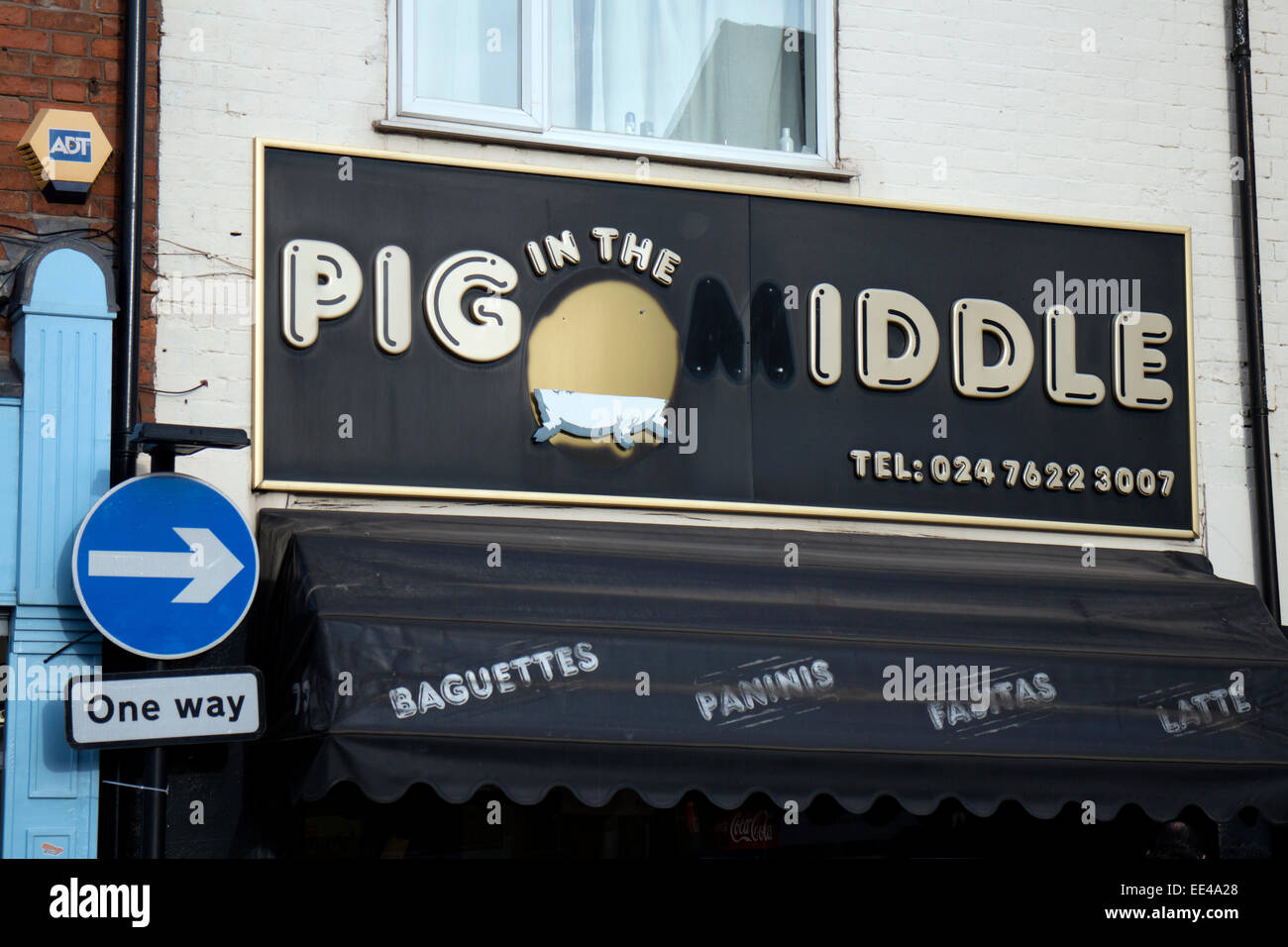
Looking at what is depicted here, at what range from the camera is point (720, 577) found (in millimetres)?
6531

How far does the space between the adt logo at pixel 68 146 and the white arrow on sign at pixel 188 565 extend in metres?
1.55

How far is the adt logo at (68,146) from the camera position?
250 inches

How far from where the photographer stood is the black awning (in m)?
5.81

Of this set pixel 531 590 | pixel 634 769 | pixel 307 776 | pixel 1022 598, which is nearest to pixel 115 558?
pixel 307 776

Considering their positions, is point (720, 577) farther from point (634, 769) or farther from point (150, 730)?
point (150, 730)

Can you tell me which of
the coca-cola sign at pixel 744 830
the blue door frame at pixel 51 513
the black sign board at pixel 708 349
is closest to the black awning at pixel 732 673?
the black sign board at pixel 708 349

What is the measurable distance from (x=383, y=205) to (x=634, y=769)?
2555 millimetres

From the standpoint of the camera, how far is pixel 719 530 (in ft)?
22.6

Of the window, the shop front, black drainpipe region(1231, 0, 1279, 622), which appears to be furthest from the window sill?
black drainpipe region(1231, 0, 1279, 622)

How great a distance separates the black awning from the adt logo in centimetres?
157

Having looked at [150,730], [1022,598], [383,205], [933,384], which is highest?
[383,205]

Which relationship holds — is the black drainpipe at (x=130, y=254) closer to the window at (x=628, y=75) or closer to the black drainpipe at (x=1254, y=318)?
the window at (x=628, y=75)

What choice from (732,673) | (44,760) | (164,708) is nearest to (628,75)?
(732,673)

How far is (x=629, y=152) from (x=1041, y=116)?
2.07 meters
